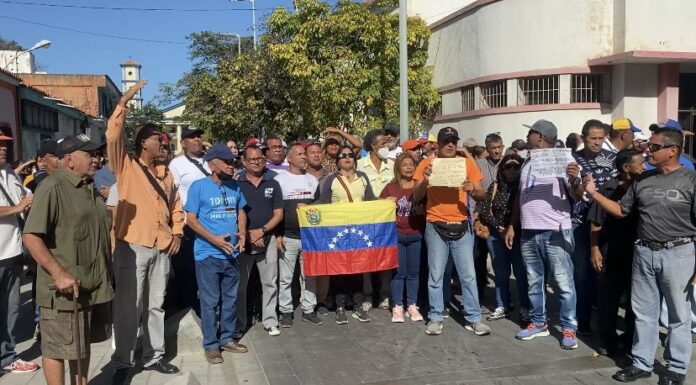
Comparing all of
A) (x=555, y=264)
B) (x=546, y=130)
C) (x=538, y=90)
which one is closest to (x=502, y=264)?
(x=555, y=264)

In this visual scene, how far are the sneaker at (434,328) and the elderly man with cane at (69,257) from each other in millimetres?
3337

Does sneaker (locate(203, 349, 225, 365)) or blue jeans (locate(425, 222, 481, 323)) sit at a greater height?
blue jeans (locate(425, 222, 481, 323))

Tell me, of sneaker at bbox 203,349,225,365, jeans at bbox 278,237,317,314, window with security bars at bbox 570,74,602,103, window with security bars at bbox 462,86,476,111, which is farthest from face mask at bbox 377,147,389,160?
window with security bars at bbox 462,86,476,111

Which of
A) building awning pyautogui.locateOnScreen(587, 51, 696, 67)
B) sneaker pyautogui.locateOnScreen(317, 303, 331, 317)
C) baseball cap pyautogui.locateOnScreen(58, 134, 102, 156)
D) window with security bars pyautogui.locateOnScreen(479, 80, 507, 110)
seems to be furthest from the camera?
window with security bars pyautogui.locateOnScreen(479, 80, 507, 110)

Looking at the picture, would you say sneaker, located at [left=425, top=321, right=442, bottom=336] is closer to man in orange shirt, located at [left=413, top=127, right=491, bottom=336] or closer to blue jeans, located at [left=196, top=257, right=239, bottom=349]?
man in orange shirt, located at [left=413, top=127, right=491, bottom=336]

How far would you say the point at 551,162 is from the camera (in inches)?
223

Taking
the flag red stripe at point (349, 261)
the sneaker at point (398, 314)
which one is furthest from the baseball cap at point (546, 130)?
the sneaker at point (398, 314)

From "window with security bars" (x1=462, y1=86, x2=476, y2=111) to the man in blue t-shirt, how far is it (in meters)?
13.4

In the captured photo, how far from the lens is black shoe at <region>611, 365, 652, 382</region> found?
16.5 feet

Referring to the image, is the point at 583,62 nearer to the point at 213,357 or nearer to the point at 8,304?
the point at 213,357

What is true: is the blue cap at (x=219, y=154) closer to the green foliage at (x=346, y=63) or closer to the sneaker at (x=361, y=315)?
the sneaker at (x=361, y=315)

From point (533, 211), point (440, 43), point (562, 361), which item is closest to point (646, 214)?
point (533, 211)

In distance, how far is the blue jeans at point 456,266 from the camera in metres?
6.33

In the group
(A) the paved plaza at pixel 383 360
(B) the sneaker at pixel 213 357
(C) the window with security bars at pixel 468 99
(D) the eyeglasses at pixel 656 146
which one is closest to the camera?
(D) the eyeglasses at pixel 656 146
